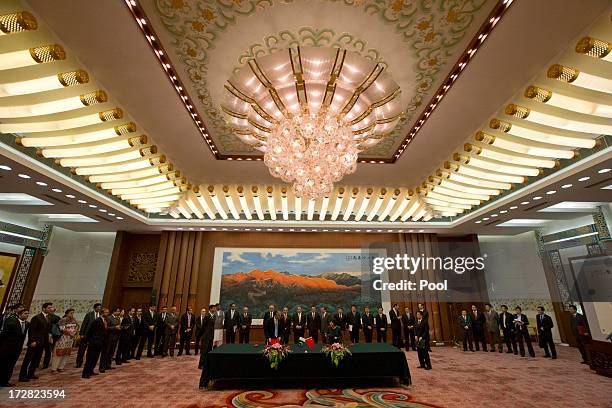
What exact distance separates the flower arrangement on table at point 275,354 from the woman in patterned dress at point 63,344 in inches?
176

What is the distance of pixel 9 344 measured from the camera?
16.3 feet

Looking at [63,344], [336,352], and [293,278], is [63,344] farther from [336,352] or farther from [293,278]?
[293,278]

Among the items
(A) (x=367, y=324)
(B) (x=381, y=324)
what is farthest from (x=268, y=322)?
(B) (x=381, y=324)

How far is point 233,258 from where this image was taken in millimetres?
10953

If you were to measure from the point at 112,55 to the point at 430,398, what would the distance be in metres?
6.52

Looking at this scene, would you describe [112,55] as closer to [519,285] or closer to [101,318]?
[101,318]

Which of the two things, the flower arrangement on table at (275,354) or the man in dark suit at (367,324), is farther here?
the man in dark suit at (367,324)

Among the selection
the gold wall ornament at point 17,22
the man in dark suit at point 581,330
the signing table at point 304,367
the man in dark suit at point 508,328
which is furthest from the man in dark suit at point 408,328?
the gold wall ornament at point 17,22

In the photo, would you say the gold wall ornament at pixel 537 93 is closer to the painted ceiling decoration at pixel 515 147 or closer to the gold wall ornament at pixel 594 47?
the painted ceiling decoration at pixel 515 147

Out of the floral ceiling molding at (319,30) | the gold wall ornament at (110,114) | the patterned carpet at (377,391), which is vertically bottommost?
the patterned carpet at (377,391)

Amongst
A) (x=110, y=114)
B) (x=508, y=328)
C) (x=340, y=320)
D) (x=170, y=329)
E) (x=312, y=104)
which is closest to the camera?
(x=110, y=114)

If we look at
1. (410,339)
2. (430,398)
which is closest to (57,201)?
(430,398)

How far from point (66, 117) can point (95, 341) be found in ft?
14.4

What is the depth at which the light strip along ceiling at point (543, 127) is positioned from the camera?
3.53 metres
